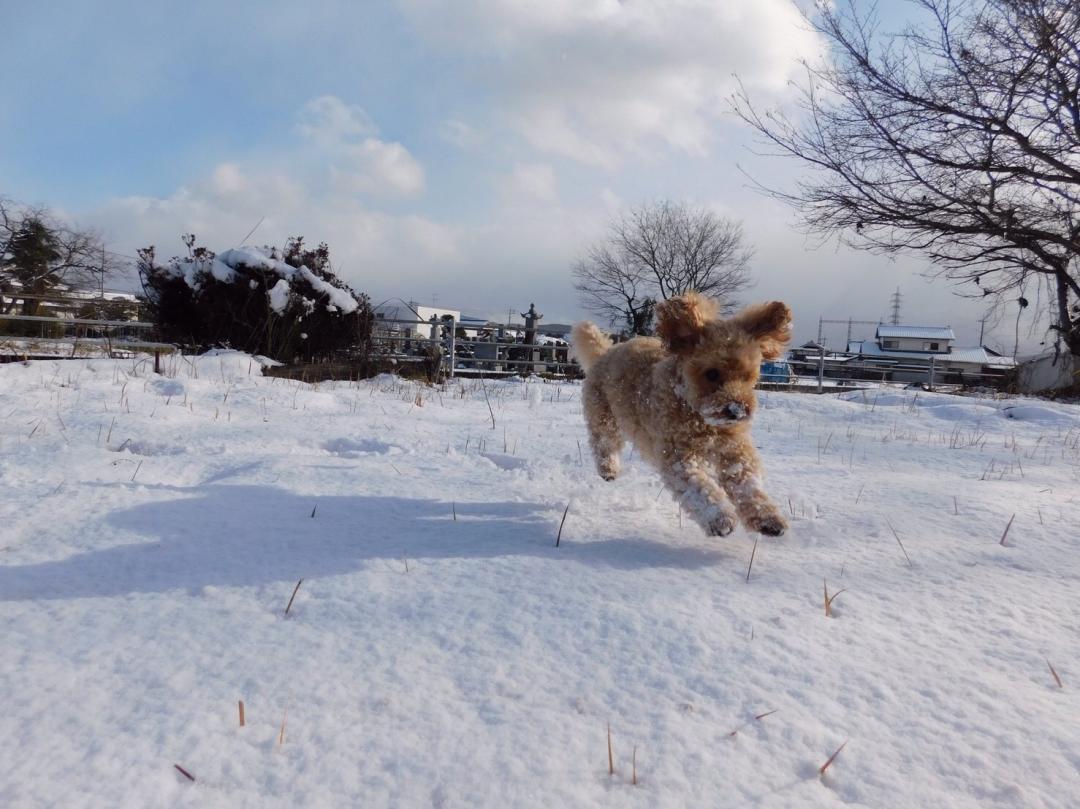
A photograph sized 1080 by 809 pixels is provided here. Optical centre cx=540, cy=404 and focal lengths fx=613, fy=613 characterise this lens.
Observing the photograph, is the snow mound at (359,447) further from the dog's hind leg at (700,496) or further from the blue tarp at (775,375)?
the blue tarp at (775,375)

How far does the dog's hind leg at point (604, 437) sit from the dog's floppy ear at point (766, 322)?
956 millimetres

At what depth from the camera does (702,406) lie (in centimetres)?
275

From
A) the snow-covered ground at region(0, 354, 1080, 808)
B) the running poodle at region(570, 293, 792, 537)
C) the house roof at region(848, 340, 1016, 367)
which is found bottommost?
the snow-covered ground at region(0, 354, 1080, 808)

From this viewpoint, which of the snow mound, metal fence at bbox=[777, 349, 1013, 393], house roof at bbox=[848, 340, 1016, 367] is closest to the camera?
the snow mound

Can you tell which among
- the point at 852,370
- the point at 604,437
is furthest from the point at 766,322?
the point at 852,370

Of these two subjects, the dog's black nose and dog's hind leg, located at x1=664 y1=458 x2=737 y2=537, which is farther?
the dog's black nose

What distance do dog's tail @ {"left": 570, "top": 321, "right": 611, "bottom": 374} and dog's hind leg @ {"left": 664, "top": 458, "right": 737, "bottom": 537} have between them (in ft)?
5.95

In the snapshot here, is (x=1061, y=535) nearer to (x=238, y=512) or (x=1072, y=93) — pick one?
(x=238, y=512)

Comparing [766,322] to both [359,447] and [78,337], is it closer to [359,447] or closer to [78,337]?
[359,447]

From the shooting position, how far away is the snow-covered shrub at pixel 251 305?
9.54 meters

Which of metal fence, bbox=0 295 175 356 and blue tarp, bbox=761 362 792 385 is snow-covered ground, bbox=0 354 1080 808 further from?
blue tarp, bbox=761 362 792 385

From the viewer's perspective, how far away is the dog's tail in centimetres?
454

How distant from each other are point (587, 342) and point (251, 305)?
23.3ft

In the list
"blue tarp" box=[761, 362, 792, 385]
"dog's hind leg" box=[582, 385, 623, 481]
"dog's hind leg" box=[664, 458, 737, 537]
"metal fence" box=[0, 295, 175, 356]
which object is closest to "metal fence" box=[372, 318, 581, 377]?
"metal fence" box=[0, 295, 175, 356]
